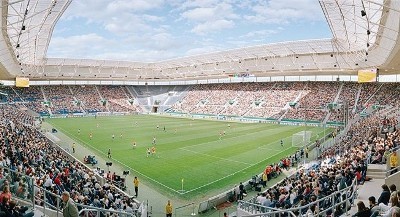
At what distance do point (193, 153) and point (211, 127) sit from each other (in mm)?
19274

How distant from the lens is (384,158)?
14.9 m

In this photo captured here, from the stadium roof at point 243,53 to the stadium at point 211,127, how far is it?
0.91 ft

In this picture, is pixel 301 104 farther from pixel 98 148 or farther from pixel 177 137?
pixel 98 148

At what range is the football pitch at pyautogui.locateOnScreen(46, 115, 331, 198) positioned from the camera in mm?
21781

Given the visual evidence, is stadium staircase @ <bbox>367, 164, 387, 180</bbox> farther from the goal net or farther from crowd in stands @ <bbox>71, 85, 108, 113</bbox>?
crowd in stands @ <bbox>71, 85, 108, 113</bbox>

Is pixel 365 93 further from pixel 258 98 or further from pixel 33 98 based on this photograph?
pixel 33 98

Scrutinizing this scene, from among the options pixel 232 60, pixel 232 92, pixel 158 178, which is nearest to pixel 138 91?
pixel 232 92

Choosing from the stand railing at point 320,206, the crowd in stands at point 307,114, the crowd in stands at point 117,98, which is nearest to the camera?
the stand railing at point 320,206

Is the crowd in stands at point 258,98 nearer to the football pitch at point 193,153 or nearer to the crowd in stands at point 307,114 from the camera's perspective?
the crowd in stands at point 307,114

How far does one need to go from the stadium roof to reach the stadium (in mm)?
278

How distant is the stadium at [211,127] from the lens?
13015 mm

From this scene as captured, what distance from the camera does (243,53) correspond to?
194ft

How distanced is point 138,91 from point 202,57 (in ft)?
97.4

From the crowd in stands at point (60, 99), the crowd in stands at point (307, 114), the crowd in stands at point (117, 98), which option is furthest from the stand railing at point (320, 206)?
the crowd in stands at point (117, 98)
